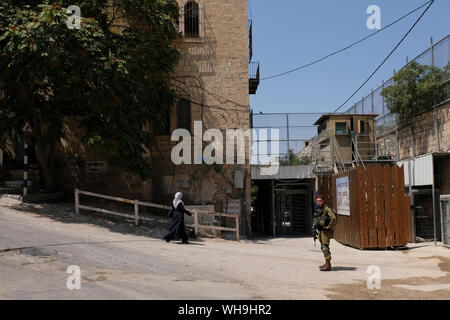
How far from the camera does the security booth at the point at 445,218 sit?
13505 millimetres

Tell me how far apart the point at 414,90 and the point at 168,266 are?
1175cm

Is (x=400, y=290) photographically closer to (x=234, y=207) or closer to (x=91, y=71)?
(x=91, y=71)

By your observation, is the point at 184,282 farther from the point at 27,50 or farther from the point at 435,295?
the point at 27,50

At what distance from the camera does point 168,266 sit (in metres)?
9.12

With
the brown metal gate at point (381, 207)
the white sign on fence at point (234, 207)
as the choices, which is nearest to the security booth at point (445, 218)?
the brown metal gate at point (381, 207)

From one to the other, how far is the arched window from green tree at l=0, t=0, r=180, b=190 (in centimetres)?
237

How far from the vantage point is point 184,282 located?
7.68 metres

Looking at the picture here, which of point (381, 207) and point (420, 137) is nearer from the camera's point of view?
point (381, 207)

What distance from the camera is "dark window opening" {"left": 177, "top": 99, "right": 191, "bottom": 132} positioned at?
704 inches

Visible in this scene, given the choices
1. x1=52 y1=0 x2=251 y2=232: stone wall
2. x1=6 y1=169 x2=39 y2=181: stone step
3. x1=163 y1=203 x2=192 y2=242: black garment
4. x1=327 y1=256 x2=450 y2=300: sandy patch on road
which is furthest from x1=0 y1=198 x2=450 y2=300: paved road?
x1=52 y1=0 x2=251 y2=232: stone wall

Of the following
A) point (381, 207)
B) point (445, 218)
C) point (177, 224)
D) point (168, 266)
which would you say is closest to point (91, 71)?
point (177, 224)

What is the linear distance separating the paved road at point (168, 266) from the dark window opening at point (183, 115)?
17.9 ft

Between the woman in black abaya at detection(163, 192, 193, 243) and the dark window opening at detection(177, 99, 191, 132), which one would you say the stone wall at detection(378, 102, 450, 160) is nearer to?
the dark window opening at detection(177, 99, 191, 132)
